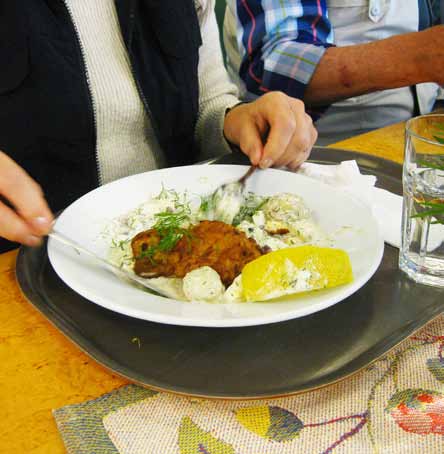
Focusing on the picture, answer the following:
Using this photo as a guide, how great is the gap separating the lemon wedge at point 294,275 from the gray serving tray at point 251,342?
5 cm

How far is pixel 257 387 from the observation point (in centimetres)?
57

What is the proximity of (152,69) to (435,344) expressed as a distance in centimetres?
83

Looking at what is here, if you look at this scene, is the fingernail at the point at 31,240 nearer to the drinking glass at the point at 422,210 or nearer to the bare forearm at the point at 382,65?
the drinking glass at the point at 422,210

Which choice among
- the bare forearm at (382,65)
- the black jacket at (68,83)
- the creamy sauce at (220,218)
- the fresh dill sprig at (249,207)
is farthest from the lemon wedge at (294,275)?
the bare forearm at (382,65)

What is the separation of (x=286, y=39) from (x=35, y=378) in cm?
126

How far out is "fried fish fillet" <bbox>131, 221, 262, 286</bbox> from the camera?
28.6 inches

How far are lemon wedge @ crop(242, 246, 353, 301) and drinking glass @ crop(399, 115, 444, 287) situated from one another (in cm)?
14

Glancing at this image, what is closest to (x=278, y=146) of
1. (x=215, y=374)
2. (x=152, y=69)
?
(x=152, y=69)

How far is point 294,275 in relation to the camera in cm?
65

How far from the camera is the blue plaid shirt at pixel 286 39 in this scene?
154 cm

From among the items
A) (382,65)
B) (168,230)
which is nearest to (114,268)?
(168,230)

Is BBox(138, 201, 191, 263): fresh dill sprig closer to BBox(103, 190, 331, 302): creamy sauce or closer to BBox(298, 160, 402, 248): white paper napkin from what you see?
BBox(103, 190, 331, 302): creamy sauce

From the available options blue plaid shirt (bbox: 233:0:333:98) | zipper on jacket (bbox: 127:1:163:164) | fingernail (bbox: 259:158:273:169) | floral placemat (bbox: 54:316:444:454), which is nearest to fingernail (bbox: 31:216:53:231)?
floral placemat (bbox: 54:316:444:454)

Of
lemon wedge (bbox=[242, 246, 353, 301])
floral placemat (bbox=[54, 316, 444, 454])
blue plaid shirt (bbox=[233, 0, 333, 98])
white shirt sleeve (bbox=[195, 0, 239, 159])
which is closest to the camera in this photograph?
floral placemat (bbox=[54, 316, 444, 454])
